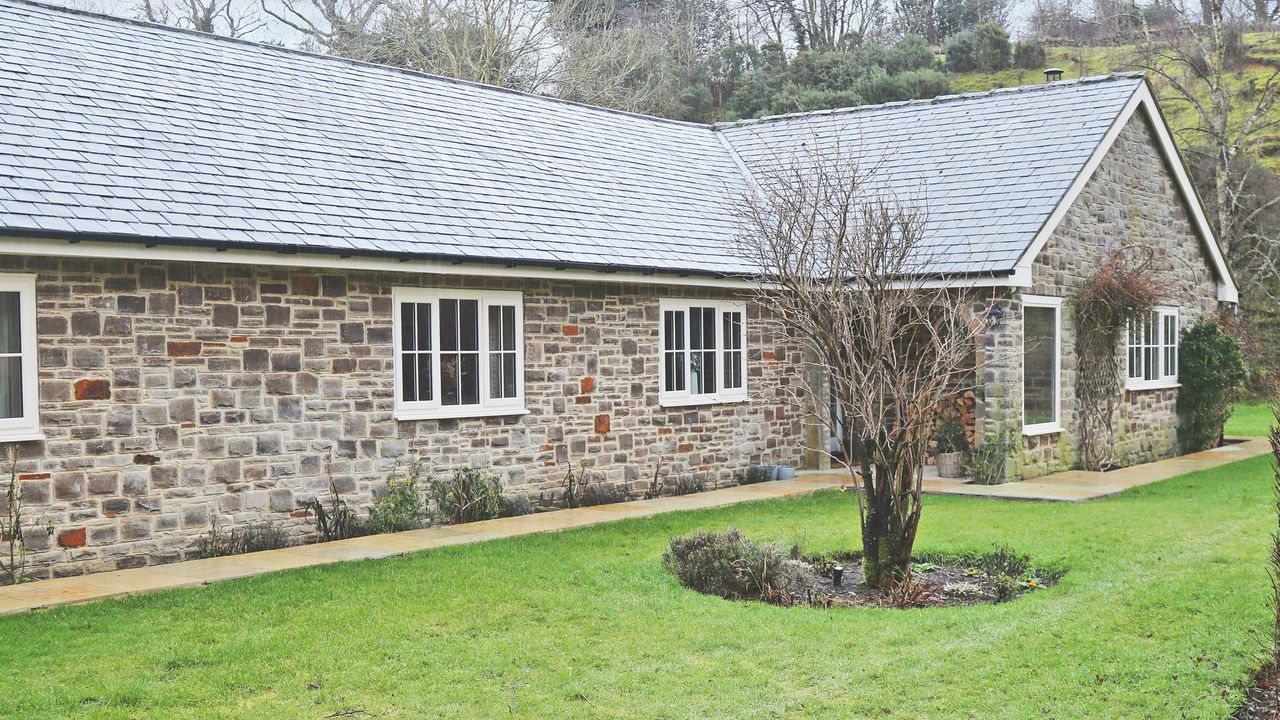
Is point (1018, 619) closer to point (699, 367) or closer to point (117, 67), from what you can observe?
point (699, 367)

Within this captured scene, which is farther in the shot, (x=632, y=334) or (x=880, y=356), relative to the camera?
(x=632, y=334)

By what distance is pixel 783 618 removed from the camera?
7.87m

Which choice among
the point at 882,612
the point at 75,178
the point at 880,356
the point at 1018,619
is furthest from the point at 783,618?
the point at 75,178

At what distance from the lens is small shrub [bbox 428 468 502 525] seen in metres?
12.3

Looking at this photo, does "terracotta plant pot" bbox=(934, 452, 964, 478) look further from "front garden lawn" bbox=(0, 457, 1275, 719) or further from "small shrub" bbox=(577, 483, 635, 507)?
"front garden lawn" bbox=(0, 457, 1275, 719)

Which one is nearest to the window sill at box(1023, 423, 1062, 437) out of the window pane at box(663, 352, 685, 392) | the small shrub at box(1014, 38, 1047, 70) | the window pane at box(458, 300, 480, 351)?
the window pane at box(663, 352, 685, 392)

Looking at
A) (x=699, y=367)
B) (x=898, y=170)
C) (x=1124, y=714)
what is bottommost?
(x=1124, y=714)

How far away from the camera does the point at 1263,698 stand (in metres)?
6.07

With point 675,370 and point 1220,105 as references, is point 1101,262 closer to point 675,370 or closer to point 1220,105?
point 675,370

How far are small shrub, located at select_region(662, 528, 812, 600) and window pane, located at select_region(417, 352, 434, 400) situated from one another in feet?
13.1

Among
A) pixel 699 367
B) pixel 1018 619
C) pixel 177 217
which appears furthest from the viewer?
pixel 699 367

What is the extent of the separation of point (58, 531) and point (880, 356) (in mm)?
6616

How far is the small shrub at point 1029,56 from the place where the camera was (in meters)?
46.0

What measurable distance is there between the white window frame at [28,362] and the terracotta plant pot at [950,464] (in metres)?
10.8
